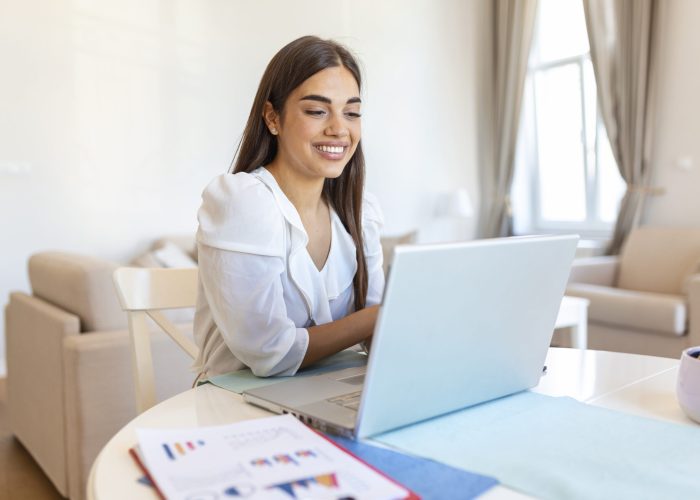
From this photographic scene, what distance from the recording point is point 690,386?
0.85 m

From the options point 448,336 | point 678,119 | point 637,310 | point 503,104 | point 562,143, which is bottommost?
point 637,310

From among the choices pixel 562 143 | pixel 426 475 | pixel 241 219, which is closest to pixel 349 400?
pixel 426 475

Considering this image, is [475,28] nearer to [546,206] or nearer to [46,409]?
[546,206]

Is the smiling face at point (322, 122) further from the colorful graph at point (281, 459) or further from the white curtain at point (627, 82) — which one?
the white curtain at point (627, 82)

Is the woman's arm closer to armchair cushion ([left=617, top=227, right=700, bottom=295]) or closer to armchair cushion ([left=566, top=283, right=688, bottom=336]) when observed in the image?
armchair cushion ([left=566, top=283, right=688, bottom=336])

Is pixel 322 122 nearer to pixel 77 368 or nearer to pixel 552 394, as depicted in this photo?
pixel 552 394

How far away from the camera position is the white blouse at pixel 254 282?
3.59 feet

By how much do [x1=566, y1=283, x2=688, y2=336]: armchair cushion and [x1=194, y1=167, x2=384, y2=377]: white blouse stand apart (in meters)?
2.76

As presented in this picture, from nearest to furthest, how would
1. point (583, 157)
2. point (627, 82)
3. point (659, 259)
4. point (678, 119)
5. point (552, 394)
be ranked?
point (552, 394) < point (659, 259) < point (678, 119) < point (627, 82) < point (583, 157)

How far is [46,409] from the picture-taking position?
2.46 meters

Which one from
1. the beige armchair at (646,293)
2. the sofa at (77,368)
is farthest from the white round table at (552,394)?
the beige armchair at (646,293)

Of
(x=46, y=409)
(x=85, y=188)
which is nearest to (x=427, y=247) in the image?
(x=46, y=409)

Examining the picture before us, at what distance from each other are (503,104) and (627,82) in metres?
1.34

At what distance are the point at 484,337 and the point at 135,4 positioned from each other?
4.25 m
